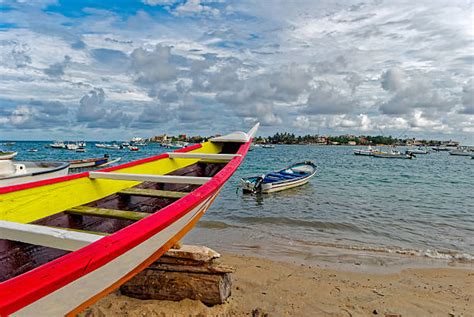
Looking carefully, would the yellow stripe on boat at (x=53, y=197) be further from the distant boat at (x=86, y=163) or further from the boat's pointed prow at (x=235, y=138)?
the distant boat at (x=86, y=163)

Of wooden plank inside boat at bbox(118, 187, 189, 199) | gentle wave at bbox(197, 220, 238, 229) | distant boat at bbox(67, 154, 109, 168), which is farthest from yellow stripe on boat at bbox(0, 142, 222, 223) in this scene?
distant boat at bbox(67, 154, 109, 168)

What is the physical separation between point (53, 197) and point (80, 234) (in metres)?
1.81

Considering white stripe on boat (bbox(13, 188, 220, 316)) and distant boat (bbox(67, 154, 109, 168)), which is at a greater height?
white stripe on boat (bbox(13, 188, 220, 316))

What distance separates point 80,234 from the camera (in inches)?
83.4

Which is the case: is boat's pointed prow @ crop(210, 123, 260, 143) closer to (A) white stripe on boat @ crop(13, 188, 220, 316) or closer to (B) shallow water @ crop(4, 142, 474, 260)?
(B) shallow water @ crop(4, 142, 474, 260)

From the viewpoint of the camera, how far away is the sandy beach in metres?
4.25

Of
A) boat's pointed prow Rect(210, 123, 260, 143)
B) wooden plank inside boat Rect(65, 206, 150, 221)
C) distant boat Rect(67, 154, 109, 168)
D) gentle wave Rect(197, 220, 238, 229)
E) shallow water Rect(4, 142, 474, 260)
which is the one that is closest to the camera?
wooden plank inside boat Rect(65, 206, 150, 221)

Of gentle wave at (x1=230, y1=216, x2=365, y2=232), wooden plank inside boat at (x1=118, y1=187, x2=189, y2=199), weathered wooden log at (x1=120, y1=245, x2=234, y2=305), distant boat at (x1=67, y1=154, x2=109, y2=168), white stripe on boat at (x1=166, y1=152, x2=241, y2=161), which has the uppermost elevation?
white stripe on boat at (x1=166, y1=152, x2=241, y2=161)

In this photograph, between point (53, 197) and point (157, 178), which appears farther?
point (157, 178)

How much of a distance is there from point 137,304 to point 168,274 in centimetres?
57

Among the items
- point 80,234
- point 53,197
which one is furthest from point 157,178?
point 80,234

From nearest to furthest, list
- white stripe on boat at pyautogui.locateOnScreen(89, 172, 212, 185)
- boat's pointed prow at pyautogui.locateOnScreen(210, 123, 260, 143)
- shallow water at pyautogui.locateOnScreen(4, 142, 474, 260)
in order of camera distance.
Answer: white stripe on boat at pyautogui.locateOnScreen(89, 172, 212, 185), boat's pointed prow at pyautogui.locateOnScreen(210, 123, 260, 143), shallow water at pyautogui.locateOnScreen(4, 142, 474, 260)

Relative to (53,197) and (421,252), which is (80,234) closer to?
(53,197)

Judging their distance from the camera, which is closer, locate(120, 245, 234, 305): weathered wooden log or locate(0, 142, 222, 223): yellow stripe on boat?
locate(0, 142, 222, 223): yellow stripe on boat
